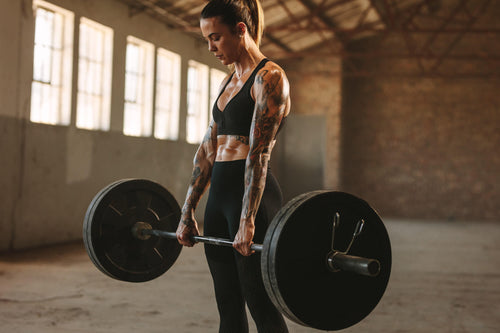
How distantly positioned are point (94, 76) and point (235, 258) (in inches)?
225

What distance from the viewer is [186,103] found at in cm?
913

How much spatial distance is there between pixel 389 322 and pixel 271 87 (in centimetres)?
234

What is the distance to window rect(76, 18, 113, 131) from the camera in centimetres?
680

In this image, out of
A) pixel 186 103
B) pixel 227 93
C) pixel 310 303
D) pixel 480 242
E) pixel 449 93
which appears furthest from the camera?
pixel 449 93

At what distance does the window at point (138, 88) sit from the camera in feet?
25.3

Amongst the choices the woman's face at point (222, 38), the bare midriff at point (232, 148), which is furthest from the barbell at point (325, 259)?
the woman's face at point (222, 38)

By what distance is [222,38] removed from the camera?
1.72m

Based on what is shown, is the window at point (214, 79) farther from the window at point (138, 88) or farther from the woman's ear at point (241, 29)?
the woman's ear at point (241, 29)

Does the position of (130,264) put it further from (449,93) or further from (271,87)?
(449,93)

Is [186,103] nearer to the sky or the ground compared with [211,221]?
nearer to the sky

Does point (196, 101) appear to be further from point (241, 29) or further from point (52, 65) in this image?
point (241, 29)

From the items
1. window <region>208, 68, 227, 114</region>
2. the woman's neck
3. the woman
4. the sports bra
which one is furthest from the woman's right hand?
window <region>208, 68, 227, 114</region>

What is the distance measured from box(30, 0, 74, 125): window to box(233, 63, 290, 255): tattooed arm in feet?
16.4

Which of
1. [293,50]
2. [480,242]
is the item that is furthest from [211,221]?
[293,50]
